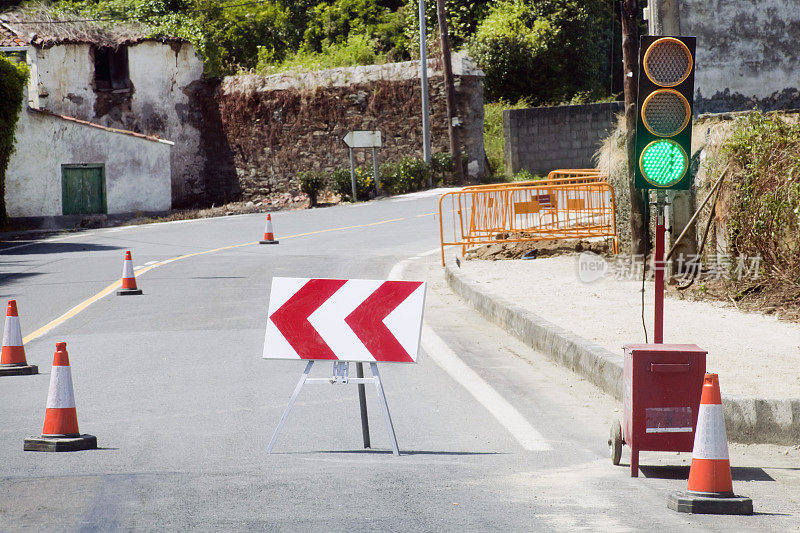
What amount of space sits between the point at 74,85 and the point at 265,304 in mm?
28760

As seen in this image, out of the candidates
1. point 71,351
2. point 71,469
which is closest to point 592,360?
point 71,469

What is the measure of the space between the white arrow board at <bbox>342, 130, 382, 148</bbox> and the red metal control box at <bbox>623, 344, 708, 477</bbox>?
91.0 ft

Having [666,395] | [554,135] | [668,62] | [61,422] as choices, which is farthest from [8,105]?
[666,395]

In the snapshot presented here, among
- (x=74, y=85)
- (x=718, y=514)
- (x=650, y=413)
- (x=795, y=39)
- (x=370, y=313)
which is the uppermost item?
(x=74, y=85)

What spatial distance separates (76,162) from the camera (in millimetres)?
35000

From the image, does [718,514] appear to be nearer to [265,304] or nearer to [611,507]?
[611,507]

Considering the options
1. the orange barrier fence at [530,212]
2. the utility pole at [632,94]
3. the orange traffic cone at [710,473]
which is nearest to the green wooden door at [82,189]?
the orange barrier fence at [530,212]

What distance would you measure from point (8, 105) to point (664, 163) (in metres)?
29.2

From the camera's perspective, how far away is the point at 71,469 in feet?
19.0

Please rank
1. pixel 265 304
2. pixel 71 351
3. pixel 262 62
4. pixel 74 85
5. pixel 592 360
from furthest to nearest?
pixel 262 62 < pixel 74 85 < pixel 265 304 < pixel 71 351 < pixel 592 360

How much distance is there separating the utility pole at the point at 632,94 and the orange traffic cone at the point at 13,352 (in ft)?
22.5

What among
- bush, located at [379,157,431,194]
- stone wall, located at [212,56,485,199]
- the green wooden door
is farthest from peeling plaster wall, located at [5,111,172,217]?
bush, located at [379,157,431,194]

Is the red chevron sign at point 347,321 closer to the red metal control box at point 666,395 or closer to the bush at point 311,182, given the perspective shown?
the red metal control box at point 666,395

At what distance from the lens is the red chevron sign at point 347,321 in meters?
6.47
